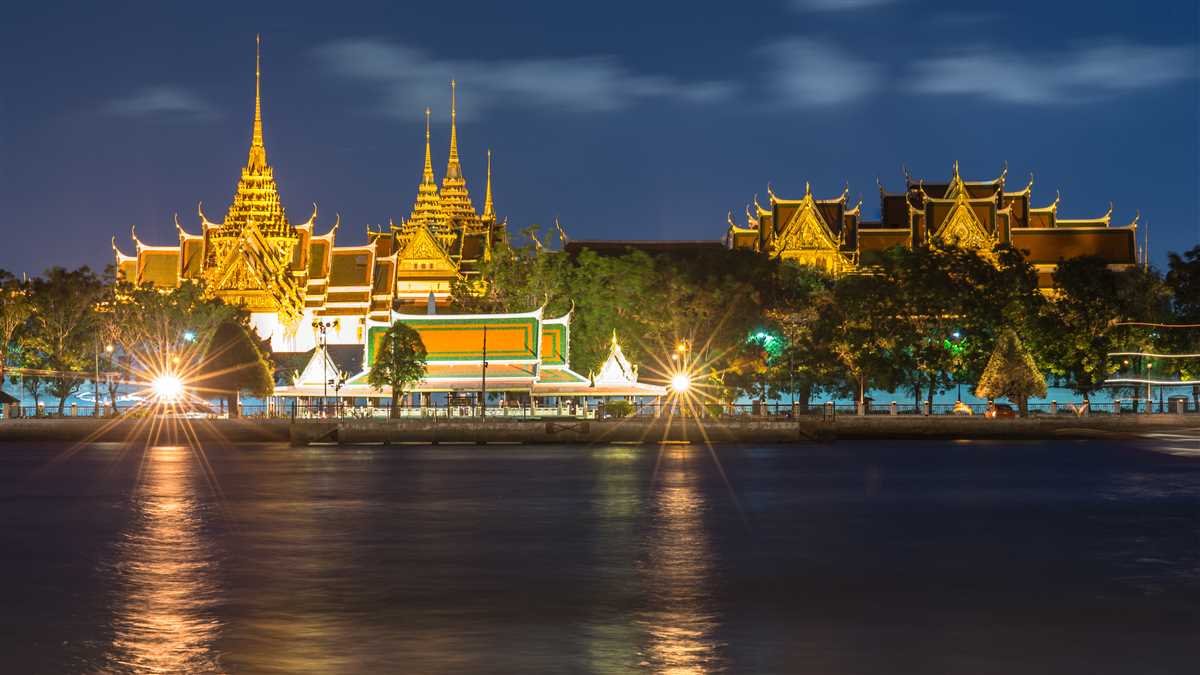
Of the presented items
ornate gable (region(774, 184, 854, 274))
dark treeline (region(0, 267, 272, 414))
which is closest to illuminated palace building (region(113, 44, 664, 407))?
dark treeline (region(0, 267, 272, 414))

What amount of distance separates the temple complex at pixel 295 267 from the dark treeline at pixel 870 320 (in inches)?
1265

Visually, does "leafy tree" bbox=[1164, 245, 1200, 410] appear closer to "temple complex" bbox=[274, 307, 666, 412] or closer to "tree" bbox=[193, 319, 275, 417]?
"temple complex" bbox=[274, 307, 666, 412]

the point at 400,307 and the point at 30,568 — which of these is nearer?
the point at 30,568

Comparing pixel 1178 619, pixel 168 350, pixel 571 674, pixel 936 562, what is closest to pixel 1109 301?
pixel 168 350

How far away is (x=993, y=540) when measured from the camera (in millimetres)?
31328

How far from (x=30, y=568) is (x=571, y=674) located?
534 inches

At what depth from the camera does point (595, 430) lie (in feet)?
230

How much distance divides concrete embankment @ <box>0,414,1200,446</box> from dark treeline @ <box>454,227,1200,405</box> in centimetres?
240

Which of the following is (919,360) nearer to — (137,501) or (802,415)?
(802,415)

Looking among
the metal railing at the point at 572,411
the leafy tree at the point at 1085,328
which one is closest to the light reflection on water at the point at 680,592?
the metal railing at the point at 572,411

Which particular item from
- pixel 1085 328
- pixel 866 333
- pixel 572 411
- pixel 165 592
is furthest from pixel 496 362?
pixel 165 592

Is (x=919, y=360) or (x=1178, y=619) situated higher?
(x=919, y=360)

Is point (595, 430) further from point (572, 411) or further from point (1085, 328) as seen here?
point (1085, 328)

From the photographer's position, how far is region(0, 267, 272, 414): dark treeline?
263 feet
